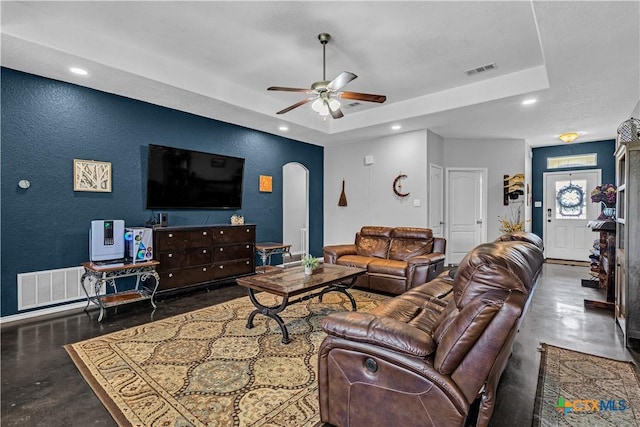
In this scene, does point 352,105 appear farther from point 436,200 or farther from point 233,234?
point 233,234

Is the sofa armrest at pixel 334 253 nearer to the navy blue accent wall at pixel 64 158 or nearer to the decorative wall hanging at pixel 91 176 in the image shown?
the navy blue accent wall at pixel 64 158

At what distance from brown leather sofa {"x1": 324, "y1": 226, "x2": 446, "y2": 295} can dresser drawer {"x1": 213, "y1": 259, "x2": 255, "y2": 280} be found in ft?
4.27

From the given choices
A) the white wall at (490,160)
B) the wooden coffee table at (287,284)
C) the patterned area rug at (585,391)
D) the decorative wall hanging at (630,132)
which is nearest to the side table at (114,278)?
the wooden coffee table at (287,284)

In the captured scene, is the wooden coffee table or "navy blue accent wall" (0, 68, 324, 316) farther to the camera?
"navy blue accent wall" (0, 68, 324, 316)

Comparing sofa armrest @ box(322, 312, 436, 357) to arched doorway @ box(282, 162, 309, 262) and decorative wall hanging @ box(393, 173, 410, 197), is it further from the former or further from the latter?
arched doorway @ box(282, 162, 309, 262)

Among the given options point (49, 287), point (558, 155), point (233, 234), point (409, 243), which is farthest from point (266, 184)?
point (558, 155)

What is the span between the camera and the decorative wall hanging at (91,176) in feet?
12.9

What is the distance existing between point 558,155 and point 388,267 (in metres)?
6.09

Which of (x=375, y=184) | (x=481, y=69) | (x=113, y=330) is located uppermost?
(x=481, y=69)

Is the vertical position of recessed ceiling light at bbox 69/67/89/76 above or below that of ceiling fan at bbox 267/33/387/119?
above

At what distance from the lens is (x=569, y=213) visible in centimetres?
752

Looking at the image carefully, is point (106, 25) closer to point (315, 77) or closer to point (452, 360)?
point (315, 77)

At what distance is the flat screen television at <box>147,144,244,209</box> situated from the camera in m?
4.58

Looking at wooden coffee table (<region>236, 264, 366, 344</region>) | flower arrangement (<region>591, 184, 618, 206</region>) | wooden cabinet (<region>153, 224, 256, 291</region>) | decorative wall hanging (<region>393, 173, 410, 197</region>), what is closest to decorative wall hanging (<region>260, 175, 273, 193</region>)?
wooden cabinet (<region>153, 224, 256, 291</region>)
